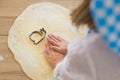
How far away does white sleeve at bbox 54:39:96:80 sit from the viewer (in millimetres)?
619

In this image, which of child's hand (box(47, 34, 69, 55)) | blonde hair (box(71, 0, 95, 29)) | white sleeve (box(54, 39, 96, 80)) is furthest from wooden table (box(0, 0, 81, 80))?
blonde hair (box(71, 0, 95, 29))

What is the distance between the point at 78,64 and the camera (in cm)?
68

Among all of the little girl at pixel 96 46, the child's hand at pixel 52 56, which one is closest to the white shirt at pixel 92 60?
the little girl at pixel 96 46

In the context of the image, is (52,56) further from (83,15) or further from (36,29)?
(83,15)

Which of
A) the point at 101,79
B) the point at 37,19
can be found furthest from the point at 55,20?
the point at 101,79

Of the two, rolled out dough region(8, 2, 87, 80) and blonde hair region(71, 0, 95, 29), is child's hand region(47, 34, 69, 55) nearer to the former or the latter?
rolled out dough region(8, 2, 87, 80)

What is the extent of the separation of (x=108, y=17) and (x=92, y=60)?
0.55 feet

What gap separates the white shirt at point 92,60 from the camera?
1.92 feet

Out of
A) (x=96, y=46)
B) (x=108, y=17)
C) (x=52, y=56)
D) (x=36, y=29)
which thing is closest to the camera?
(x=108, y=17)

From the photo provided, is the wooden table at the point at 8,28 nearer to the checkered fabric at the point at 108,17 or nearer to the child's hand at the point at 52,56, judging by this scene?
the child's hand at the point at 52,56

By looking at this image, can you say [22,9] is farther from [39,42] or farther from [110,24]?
[110,24]

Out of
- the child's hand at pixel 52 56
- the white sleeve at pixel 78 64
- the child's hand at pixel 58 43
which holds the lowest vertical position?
the white sleeve at pixel 78 64

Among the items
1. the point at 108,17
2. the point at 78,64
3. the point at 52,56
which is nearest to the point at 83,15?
the point at 108,17

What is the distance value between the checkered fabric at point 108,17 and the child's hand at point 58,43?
1.59ft
